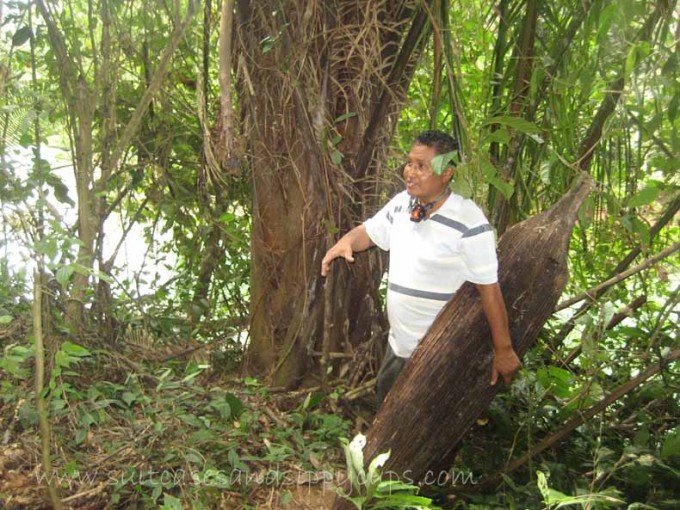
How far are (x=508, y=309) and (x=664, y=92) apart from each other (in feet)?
3.93

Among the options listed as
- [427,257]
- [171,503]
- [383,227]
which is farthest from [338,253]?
[171,503]

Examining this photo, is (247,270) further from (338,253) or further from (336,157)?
(338,253)

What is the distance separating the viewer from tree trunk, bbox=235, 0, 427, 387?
156 inches

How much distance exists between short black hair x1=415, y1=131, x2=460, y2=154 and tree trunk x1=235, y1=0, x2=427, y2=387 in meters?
0.75

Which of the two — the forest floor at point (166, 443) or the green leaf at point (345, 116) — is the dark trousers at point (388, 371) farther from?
the green leaf at point (345, 116)

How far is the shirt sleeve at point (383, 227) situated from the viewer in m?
3.58

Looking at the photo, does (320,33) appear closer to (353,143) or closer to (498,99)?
(353,143)

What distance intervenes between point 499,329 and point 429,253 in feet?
1.49

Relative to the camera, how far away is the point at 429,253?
3.26 metres

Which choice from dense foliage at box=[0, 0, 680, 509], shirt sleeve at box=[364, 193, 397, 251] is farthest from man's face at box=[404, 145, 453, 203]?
shirt sleeve at box=[364, 193, 397, 251]

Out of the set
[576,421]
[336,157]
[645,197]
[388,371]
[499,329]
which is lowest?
[576,421]

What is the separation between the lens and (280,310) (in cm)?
431

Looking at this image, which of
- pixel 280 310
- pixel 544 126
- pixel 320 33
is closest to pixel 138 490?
pixel 280 310

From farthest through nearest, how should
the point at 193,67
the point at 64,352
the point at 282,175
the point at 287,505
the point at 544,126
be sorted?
the point at 193,67 → the point at 282,175 → the point at 544,126 → the point at 287,505 → the point at 64,352
